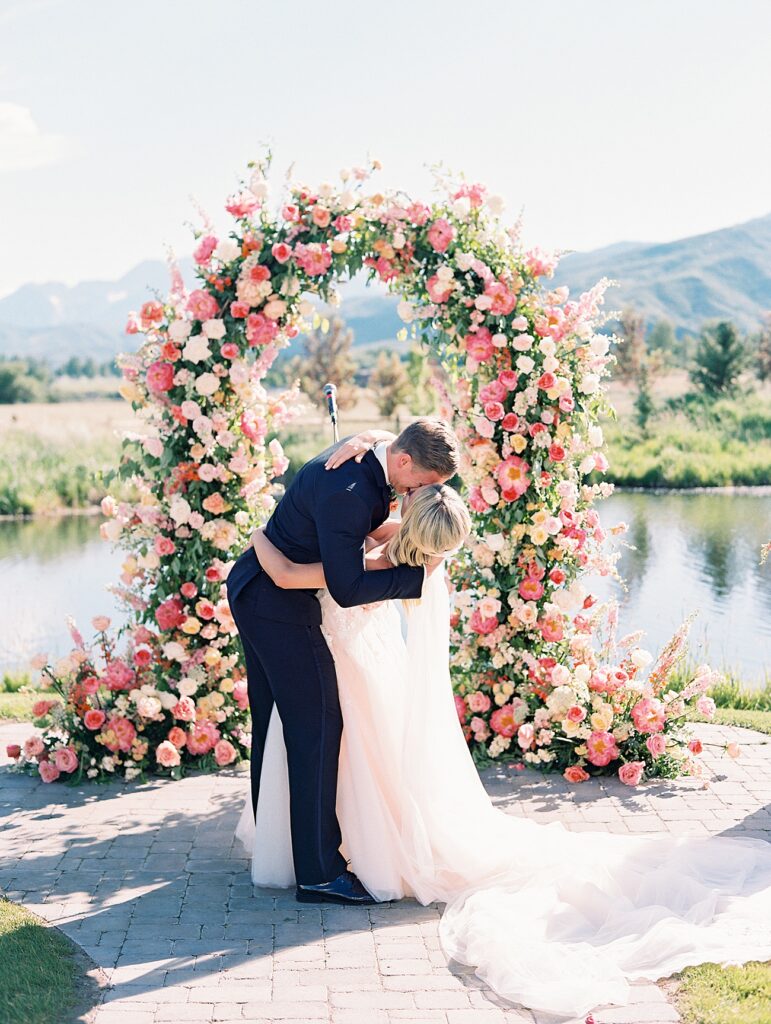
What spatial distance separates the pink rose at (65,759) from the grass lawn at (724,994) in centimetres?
320

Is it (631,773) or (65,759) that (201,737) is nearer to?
(65,759)

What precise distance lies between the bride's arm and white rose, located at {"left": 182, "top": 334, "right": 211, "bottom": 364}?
1.69 meters

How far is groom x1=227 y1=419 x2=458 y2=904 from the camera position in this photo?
4082 millimetres

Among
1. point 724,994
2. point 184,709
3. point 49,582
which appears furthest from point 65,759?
point 49,582

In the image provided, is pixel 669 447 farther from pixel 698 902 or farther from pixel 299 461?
pixel 698 902

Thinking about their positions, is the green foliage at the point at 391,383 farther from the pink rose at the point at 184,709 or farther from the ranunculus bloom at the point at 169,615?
the pink rose at the point at 184,709

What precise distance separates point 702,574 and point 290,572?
1081cm

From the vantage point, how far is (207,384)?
18.4 ft

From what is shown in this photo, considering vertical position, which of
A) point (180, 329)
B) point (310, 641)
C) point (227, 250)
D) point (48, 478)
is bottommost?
point (48, 478)

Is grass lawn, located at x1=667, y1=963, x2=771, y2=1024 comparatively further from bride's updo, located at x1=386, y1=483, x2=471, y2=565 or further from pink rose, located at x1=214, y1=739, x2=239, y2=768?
pink rose, located at x1=214, y1=739, x2=239, y2=768

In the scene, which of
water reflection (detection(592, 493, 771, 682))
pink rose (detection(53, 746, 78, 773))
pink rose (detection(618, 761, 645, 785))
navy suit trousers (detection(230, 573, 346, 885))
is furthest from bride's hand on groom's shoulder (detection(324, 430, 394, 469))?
water reflection (detection(592, 493, 771, 682))

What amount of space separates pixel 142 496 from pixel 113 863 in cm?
202

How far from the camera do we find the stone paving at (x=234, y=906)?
3455 millimetres

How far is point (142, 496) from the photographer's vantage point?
5891mm
